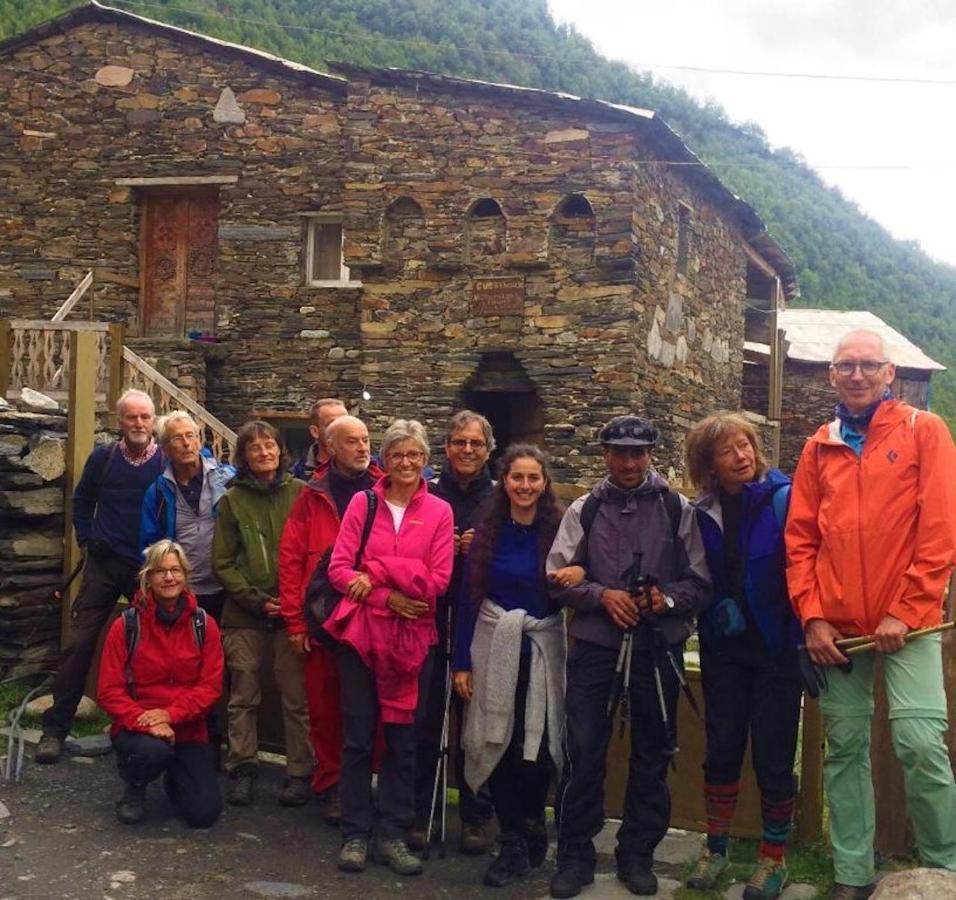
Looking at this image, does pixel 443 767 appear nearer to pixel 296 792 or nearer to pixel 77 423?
pixel 296 792

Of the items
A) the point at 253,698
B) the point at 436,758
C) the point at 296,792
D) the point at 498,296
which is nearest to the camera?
the point at 436,758

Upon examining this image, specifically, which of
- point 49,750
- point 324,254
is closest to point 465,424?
point 49,750

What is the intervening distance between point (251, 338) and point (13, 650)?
7813 mm

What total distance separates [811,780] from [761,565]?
1.09m

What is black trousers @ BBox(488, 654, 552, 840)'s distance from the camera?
13.9 ft

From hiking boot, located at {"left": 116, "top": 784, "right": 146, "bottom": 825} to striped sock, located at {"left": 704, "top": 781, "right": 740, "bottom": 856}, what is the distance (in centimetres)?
240

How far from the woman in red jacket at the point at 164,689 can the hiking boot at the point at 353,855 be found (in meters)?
0.73

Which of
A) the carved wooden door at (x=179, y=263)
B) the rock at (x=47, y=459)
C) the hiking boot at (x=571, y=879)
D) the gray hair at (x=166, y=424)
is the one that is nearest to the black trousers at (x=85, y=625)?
the gray hair at (x=166, y=424)

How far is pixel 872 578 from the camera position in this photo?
3695 mm

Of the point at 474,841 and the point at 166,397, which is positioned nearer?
the point at 474,841

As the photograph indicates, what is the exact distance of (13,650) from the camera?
254 inches

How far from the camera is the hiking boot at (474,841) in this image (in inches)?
176

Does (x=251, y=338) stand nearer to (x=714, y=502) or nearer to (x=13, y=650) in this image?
(x=13, y=650)

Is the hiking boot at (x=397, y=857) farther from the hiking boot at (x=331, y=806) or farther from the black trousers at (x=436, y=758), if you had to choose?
the hiking boot at (x=331, y=806)
